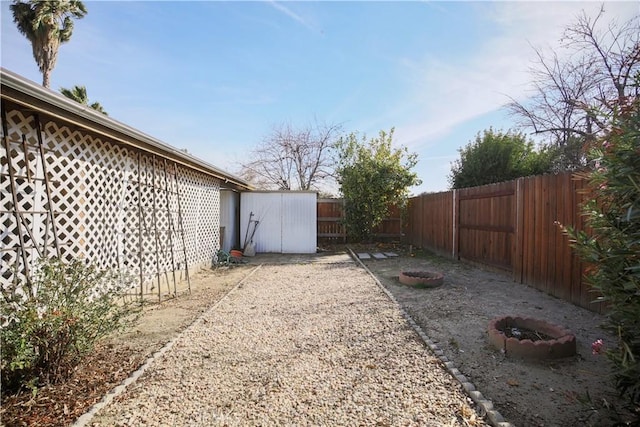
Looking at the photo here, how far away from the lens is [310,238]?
10945mm

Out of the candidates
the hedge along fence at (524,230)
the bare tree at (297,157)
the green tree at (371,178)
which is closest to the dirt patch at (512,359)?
the hedge along fence at (524,230)

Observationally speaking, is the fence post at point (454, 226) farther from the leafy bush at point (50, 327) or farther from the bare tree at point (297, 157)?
the bare tree at point (297, 157)

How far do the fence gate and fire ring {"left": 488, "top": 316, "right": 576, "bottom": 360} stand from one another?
311 centimetres

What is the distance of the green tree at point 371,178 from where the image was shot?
11.2 meters

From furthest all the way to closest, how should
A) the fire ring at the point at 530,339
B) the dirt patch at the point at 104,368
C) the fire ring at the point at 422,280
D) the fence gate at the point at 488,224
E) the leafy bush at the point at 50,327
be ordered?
the fence gate at the point at 488,224, the fire ring at the point at 422,280, the fire ring at the point at 530,339, the leafy bush at the point at 50,327, the dirt patch at the point at 104,368

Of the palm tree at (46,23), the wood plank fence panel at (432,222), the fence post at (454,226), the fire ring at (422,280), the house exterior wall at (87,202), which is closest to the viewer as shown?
the house exterior wall at (87,202)

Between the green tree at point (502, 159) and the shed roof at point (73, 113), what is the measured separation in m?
9.52

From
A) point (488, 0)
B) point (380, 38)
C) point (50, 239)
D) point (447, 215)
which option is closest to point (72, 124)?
point (50, 239)

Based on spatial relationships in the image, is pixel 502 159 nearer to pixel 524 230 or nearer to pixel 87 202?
pixel 524 230

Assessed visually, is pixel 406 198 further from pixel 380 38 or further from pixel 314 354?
pixel 314 354

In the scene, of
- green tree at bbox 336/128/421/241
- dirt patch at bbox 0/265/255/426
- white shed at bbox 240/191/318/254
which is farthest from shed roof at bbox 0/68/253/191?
green tree at bbox 336/128/421/241

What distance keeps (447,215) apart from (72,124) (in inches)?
342

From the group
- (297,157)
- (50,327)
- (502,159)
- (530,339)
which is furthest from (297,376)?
(297,157)

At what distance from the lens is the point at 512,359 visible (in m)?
3.00
